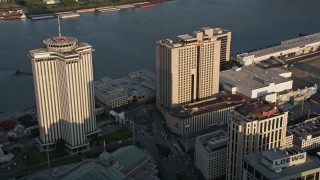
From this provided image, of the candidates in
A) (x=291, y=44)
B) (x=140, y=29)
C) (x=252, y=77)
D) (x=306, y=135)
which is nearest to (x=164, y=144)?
(x=306, y=135)

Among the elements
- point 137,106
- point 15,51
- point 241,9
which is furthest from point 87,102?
point 241,9

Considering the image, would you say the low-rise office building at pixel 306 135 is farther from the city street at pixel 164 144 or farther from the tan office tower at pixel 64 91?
the tan office tower at pixel 64 91

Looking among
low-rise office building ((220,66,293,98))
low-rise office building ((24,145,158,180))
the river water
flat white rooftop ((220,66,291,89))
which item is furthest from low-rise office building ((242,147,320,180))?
the river water

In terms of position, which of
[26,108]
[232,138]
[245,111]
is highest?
[245,111]

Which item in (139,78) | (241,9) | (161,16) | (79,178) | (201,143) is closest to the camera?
(79,178)

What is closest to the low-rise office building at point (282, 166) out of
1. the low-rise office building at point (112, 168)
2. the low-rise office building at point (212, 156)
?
the low-rise office building at point (212, 156)

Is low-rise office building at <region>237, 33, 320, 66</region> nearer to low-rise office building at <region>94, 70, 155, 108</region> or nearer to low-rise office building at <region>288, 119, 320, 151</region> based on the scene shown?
low-rise office building at <region>94, 70, 155, 108</region>

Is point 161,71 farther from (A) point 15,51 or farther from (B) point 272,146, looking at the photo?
(A) point 15,51

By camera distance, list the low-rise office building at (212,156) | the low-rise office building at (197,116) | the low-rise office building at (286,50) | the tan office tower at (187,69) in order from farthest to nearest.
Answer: the low-rise office building at (286,50)
the tan office tower at (187,69)
the low-rise office building at (197,116)
the low-rise office building at (212,156)
